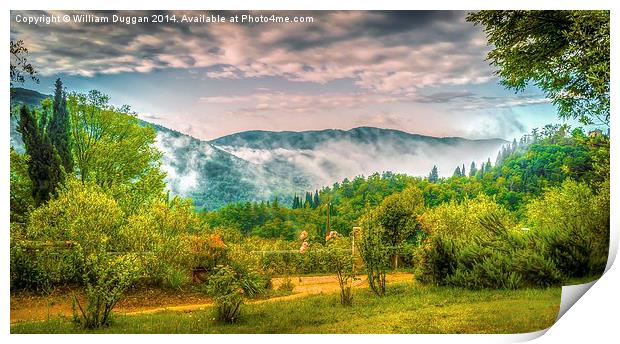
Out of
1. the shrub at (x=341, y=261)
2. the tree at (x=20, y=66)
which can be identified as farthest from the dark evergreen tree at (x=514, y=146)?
the tree at (x=20, y=66)

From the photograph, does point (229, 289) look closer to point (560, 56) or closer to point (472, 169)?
point (472, 169)

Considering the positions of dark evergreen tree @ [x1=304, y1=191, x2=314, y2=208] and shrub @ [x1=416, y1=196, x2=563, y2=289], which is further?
shrub @ [x1=416, y1=196, x2=563, y2=289]

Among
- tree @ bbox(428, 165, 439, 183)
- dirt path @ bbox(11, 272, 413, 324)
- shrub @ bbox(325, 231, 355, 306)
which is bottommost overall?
dirt path @ bbox(11, 272, 413, 324)

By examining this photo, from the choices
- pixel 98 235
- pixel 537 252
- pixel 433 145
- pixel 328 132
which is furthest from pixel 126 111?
pixel 537 252

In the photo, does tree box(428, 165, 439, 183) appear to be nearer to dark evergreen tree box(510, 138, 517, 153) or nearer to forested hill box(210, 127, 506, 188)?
forested hill box(210, 127, 506, 188)

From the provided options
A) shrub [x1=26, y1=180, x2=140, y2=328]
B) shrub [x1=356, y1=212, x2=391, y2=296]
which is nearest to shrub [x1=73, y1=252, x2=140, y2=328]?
shrub [x1=26, y1=180, x2=140, y2=328]

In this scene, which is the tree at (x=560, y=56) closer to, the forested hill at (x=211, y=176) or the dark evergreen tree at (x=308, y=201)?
the dark evergreen tree at (x=308, y=201)
